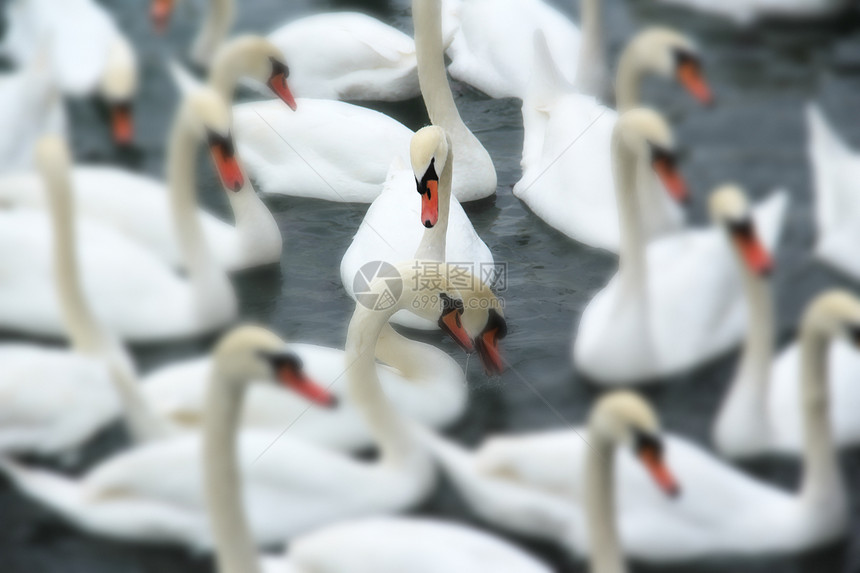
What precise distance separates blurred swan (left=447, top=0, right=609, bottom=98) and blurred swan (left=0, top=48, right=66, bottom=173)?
9.70 feet

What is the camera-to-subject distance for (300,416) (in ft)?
15.9

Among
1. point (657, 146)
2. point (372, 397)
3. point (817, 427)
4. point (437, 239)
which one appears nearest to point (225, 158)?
point (437, 239)

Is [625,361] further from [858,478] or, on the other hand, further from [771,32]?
[771,32]

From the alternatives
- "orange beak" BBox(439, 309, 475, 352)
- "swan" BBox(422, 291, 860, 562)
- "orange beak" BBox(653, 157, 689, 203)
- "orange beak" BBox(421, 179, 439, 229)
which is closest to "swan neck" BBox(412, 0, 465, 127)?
"orange beak" BBox(421, 179, 439, 229)

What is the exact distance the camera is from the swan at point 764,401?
482 cm

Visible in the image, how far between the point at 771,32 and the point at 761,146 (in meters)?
1.92

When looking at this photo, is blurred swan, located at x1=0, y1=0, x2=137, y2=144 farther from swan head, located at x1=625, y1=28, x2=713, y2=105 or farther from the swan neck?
swan head, located at x1=625, y1=28, x2=713, y2=105

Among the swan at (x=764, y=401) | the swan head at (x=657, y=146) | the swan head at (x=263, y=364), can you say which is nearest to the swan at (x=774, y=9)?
the swan head at (x=657, y=146)

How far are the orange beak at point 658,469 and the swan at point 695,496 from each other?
398 millimetres

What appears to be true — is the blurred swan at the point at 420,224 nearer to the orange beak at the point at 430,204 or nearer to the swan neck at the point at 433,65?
the orange beak at the point at 430,204

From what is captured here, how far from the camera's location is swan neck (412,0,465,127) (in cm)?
699

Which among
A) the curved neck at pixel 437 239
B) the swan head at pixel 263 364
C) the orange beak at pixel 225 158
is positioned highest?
the swan head at pixel 263 364

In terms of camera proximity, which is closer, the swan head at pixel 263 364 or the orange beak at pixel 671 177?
the swan head at pixel 263 364

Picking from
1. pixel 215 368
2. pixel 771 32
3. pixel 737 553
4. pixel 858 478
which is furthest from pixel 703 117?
pixel 215 368
